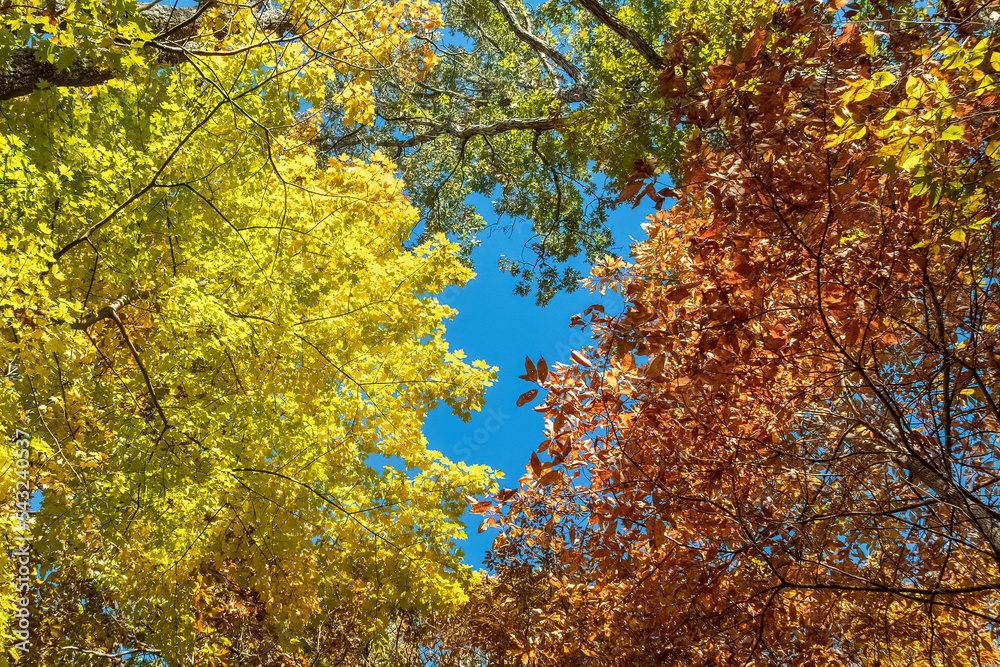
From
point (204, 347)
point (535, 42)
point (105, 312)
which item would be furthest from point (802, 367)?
point (535, 42)

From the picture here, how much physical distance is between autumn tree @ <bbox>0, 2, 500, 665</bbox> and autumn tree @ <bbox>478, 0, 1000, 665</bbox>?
2.07 metres

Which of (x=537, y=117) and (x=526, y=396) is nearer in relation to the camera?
(x=526, y=396)

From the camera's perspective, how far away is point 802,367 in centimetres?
305

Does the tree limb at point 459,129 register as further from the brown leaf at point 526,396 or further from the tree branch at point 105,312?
the brown leaf at point 526,396

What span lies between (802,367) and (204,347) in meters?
4.16

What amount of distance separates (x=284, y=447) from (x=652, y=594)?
10.3 ft

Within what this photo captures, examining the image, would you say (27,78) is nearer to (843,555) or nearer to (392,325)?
(392,325)

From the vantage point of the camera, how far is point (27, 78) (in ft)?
13.8

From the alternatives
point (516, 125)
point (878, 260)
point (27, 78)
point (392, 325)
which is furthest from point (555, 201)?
point (878, 260)

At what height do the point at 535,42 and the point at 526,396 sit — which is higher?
the point at 535,42

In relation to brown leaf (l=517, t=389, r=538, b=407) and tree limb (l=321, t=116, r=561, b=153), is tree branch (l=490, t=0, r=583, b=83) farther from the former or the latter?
brown leaf (l=517, t=389, r=538, b=407)

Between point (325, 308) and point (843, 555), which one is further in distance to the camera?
point (325, 308)

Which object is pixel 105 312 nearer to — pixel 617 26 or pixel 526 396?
pixel 526 396

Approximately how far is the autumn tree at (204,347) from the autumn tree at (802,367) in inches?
81.4
